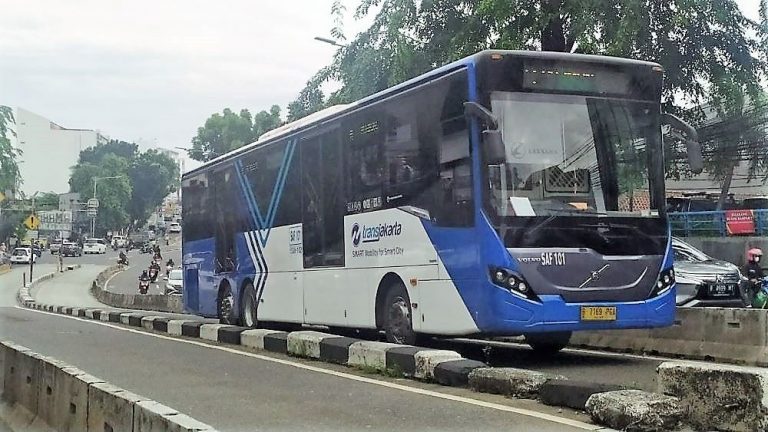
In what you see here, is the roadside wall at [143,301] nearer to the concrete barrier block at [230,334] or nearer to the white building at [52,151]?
the concrete barrier block at [230,334]

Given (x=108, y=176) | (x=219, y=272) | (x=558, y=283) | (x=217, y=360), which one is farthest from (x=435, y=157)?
(x=108, y=176)

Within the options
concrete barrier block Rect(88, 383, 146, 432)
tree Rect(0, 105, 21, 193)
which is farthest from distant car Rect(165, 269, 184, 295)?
concrete barrier block Rect(88, 383, 146, 432)

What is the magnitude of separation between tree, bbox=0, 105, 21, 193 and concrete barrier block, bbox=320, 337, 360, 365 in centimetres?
2888

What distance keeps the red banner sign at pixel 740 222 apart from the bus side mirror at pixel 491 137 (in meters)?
19.1

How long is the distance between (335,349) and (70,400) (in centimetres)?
370

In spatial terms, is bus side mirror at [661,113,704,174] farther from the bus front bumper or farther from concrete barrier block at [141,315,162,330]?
concrete barrier block at [141,315,162,330]

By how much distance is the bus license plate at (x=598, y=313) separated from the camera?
8.33 meters

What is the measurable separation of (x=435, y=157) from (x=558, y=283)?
185cm

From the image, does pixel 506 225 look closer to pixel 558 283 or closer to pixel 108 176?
pixel 558 283

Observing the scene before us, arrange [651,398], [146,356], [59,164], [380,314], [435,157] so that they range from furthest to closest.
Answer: [59,164], [146,356], [380,314], [435,157], [651,398]

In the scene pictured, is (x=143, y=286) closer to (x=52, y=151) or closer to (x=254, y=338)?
(x=254, y=338)

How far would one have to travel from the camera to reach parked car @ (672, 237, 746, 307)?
1297cm

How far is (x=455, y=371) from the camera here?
7574 millimetres

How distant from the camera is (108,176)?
79875 millimetres
